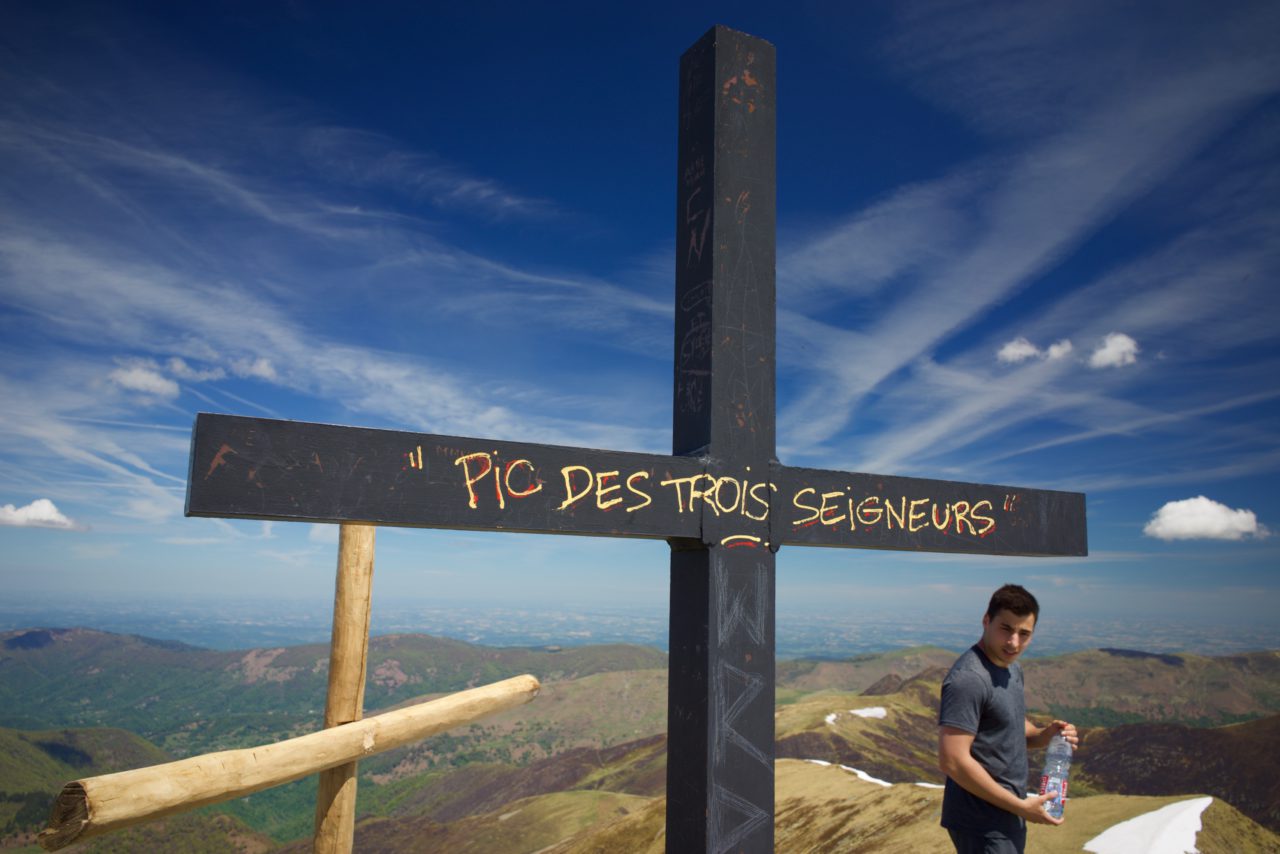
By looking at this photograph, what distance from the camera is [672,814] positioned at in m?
3.59

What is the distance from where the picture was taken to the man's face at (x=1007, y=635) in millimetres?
Answer: 3410

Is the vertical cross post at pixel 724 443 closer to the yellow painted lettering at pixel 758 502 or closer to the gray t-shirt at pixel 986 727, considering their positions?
the yellow painted lettering at pixel 758 502

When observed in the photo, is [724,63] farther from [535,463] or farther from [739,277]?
[535,463]

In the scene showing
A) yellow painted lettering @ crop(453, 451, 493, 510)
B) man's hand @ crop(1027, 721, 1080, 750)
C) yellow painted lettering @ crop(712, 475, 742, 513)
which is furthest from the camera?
man's hand @ crop(1027, 721, 1080, 750)

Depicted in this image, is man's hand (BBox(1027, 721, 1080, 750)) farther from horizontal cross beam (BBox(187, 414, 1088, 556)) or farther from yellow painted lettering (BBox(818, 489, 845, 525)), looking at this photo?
yellow painted lettering (BBox(818, 489, 845, 525))

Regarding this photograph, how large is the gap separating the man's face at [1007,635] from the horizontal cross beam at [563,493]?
0.67 metres

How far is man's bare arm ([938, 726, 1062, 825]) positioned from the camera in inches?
126

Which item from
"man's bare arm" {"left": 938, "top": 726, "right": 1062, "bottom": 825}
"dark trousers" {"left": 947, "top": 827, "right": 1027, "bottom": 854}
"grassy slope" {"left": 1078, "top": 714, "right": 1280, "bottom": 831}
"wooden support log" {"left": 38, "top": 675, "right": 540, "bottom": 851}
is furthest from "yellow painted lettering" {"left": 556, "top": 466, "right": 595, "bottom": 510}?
"grassy slope" {"left": 1078, "top": 714, "right": 1280, "bottom": 831}

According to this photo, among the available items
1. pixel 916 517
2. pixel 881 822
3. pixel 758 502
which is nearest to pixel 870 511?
pixel 916 517

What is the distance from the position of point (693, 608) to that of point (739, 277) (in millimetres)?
1625

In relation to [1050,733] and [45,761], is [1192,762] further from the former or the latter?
[45,761]

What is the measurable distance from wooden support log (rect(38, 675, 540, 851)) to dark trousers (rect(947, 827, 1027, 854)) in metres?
4.05

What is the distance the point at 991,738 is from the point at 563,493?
7.06 ft

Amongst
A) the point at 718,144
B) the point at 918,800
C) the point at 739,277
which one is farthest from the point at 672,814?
the point at 918,800
